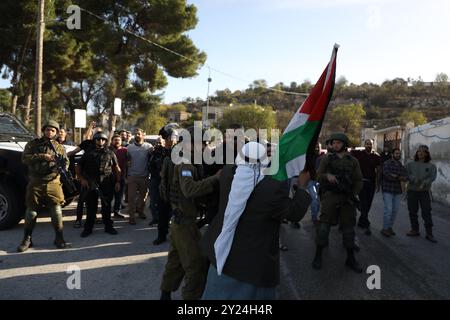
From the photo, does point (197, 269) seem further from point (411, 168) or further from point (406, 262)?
point (411, 168)

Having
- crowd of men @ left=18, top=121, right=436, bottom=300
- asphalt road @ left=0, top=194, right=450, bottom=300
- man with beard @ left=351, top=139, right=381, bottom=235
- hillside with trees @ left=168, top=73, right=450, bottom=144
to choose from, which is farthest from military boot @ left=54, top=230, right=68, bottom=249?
hillside with trees @ left=168, top=73, right=450, bottom=144

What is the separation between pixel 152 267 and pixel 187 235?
168 cm

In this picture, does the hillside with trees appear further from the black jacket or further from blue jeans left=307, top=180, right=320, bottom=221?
the black jacket

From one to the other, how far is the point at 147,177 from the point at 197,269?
4.46 metres

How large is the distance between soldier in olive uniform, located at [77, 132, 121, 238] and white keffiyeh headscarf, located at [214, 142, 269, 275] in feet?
14.0

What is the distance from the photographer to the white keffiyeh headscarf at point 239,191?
240cm

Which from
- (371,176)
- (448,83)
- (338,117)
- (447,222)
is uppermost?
(448,83)

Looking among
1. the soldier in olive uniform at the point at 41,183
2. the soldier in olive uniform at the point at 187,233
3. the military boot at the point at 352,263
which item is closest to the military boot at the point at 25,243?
the soldier in olive uniform at the point at 41,183

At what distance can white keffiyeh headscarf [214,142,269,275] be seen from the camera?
94.4 inches

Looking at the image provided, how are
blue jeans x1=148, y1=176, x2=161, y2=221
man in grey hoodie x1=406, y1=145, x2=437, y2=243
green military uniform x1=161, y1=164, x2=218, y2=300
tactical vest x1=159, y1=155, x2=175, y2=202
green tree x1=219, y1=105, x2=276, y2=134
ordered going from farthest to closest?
green tree x1=219, y1=105, x2=276, y2=134
blue jeans x1=148, y1=176, x2=161, y2=221
man in grey hoodie x1=406, y1=145, x2=437, y2=243
tactical vest x1=159, y1=155, x2=175, y2=202
green military uniform x1=161, y1=164, x2=218, y2=300

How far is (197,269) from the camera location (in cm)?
315

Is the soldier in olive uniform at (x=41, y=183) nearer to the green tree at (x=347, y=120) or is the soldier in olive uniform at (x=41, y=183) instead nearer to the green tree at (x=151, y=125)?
the green tree at (x=151, y=125)
